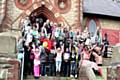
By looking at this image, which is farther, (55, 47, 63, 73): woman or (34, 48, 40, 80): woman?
(55, 47, 63, 73): woman

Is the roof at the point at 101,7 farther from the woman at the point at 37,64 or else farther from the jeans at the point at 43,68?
the woman at the point at 37,64

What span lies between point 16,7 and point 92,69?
47.9ft

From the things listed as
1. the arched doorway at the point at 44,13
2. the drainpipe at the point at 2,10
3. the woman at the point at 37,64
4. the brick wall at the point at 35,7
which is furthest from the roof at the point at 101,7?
the woman at the point at 37,64

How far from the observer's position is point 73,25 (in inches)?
1043

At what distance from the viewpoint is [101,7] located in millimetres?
31562

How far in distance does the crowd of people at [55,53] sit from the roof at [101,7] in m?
15.3

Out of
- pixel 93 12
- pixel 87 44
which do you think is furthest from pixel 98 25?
pixel 87 44

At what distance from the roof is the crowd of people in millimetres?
15302

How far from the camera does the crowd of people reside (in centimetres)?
1265

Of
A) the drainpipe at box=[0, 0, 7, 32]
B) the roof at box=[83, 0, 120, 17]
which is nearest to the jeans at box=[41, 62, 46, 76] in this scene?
the drainpipe at box=[0, 0, 7, 32]

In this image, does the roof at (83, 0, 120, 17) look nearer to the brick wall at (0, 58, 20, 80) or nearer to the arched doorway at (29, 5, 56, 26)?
the arched doorway at (29, 5, 56, 26)

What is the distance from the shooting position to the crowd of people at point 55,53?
498 inches

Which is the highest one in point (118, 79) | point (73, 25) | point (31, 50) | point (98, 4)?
point (98, 4)

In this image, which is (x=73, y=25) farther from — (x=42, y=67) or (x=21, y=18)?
(x=42, y=67)
